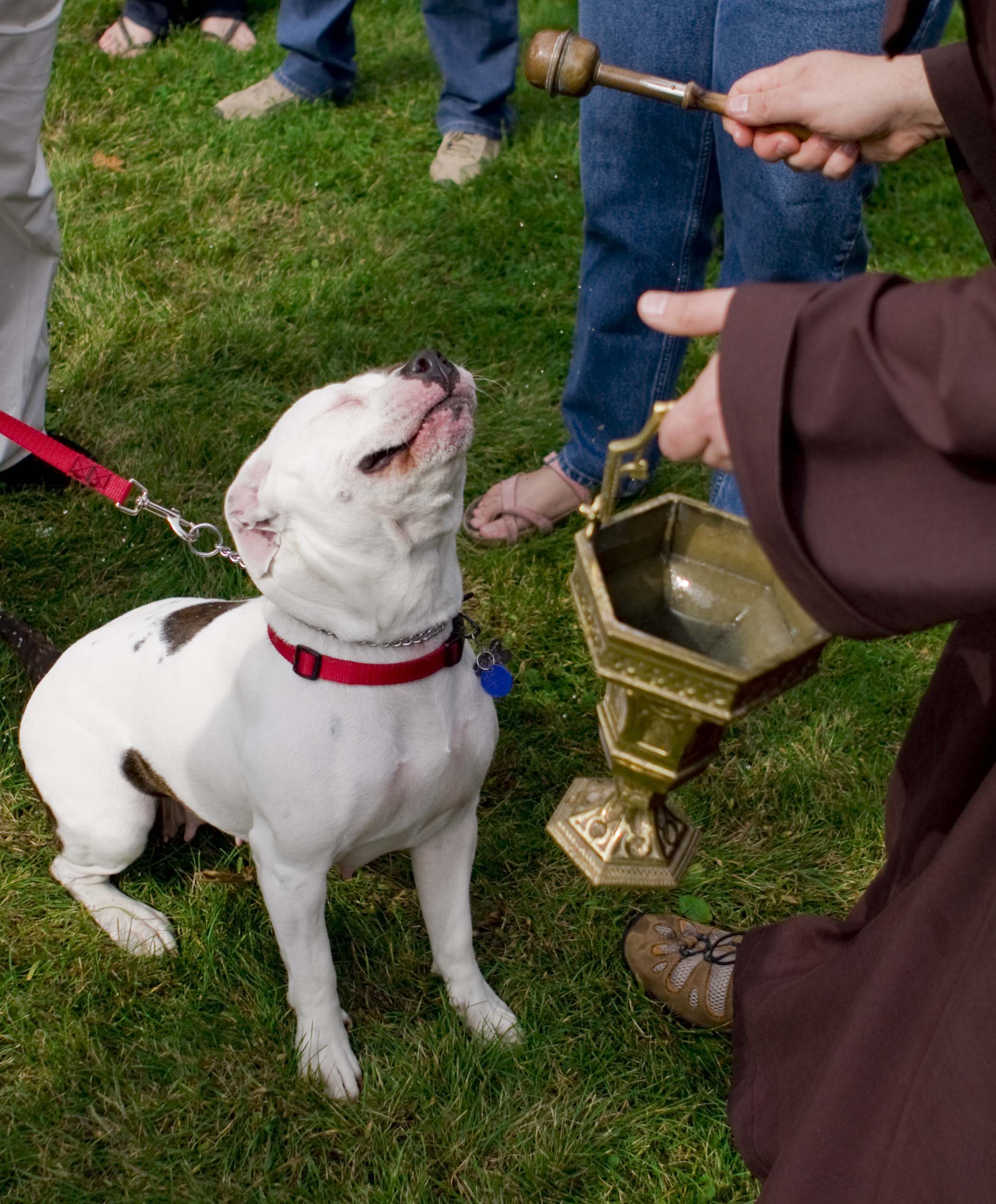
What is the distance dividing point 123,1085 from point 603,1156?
45.1 inches

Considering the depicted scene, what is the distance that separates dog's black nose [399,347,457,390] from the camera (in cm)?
219

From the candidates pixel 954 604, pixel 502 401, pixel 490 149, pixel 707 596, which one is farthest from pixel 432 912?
pixel 490 149

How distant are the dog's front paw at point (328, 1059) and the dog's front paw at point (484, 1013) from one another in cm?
32

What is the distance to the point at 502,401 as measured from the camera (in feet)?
15.3

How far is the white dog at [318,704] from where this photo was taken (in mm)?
2176

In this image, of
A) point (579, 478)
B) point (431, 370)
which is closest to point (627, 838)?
point (431, 370)

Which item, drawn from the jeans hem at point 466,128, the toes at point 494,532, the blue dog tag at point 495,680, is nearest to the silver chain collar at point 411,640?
the blue dog tag at point 495,680

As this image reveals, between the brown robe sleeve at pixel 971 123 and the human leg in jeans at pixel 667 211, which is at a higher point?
the brown robe sleeve at pixel 971 123

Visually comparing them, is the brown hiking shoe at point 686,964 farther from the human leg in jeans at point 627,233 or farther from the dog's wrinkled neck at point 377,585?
the human leg in jeans at point 627,233

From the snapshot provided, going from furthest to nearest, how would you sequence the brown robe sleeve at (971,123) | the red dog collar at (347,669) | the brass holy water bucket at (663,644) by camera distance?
the red dog collar at (347,669) → the brown robe sleeve at (971,123) → the brass holy water bucket at (663,644)

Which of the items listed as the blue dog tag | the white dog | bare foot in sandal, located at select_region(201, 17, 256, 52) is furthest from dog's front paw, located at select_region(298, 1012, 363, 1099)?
bare foot in sandal, located at select_region(201, 17, 256, 52)

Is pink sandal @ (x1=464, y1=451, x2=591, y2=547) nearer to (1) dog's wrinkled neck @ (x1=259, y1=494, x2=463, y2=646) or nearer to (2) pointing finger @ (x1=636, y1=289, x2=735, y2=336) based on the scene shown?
(1) dog's wrinkled neck @ (x1=259, y1=494, x2=463, y2=646)

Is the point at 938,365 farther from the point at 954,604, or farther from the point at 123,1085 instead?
the point at 123,1085

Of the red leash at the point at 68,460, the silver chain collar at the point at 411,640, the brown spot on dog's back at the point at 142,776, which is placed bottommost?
the brown spot on dog's back at the point at 142,776
